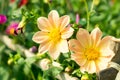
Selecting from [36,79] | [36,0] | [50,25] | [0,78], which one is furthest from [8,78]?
[50,25]

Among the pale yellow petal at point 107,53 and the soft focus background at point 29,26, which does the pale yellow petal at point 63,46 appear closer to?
the pale yellow petal at point 107,53

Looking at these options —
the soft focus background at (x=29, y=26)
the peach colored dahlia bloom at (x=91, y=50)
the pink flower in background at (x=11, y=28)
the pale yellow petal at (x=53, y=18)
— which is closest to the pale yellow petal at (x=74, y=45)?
the peach colored dahlia bloom at (x=91, y=50)

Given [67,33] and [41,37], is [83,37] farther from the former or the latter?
[41,37]

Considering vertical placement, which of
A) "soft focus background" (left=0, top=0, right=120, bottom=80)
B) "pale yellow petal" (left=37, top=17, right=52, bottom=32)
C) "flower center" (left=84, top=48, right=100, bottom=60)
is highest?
"pale yellow petal" (left=37, top=17, right=52, bottom=32)

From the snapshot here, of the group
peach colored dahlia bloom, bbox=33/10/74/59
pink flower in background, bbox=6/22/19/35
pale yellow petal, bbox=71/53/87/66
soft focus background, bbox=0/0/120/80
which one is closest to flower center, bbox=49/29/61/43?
peach colored dahlia bloom, bbox=33/10/74/59

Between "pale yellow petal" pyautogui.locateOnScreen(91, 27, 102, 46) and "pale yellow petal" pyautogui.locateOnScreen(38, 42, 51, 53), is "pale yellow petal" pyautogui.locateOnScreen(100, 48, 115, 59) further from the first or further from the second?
"pale yellow petal" pyautogui.locateOnScreen(38, 42, 51, 53)

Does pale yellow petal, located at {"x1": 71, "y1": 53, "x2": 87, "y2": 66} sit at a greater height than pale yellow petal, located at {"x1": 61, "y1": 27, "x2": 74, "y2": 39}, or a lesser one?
lesser

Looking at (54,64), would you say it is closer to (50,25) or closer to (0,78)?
(50,25)
